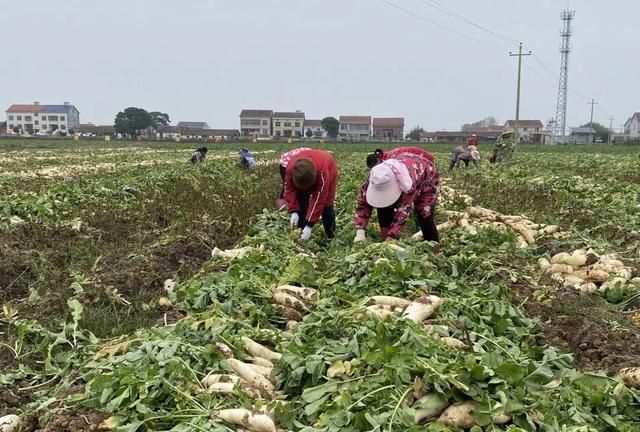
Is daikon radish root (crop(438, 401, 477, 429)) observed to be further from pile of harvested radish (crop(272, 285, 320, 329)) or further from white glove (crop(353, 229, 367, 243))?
white glove (crop(353, 229, 367, 243))

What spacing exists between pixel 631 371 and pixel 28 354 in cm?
347

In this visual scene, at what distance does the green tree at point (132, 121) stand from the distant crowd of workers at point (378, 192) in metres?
83.9

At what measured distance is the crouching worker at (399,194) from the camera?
5230 millimetres

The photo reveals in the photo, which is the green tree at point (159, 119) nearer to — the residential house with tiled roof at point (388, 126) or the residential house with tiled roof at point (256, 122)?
the residential house with tiled roof at point (256, 122)

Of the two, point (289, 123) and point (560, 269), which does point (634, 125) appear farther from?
point (560, 269)

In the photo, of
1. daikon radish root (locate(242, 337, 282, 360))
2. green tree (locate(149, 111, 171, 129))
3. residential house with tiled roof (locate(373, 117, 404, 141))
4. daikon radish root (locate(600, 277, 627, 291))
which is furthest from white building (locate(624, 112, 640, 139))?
daikon radish root (locate(242, 337, 282, 360))

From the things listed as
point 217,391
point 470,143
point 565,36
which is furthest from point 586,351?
point 565,36

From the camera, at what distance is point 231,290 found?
400 cm

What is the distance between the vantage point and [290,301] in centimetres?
387

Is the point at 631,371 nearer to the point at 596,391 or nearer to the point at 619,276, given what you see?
the point at 596,391

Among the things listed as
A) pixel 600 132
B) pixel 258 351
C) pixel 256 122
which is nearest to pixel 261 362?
pixel 258 351

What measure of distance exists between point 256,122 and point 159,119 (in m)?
18.7

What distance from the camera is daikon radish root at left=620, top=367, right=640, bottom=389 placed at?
276 cm

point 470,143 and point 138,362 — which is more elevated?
point 470,143
